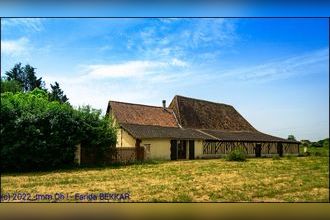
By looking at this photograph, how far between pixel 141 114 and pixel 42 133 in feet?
31.2

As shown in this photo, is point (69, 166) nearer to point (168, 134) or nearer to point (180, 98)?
point (168, 134)

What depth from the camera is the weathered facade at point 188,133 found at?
21094 millimetres

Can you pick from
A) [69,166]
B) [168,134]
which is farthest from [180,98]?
[69,166]

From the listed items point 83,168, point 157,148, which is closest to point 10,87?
point 157,148

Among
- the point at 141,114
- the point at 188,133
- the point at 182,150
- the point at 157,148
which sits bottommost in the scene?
the point at 182,150

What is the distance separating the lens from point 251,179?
41.7 feet

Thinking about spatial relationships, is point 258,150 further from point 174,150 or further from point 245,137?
point 174,150

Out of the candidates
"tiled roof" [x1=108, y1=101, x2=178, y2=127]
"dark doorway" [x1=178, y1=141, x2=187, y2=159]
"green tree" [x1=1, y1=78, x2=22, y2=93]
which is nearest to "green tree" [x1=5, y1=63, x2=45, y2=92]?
"green tree" [x1=1, y1=78, x2=22, y2=93]

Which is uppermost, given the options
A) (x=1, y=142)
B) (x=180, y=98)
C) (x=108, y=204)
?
(x=180, y=98)

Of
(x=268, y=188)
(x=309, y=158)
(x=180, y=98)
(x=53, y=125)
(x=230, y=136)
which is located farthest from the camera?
(x=180, y=98)

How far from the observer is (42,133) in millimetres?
14977

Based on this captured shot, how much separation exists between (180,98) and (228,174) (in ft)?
43.9

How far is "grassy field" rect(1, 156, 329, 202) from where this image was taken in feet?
31.9

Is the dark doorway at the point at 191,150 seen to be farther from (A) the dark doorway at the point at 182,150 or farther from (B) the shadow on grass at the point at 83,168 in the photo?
(B) the shadow on grass at the point at 83,168
